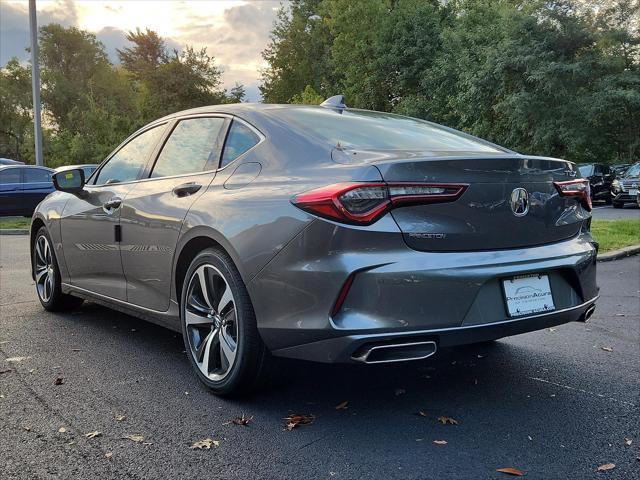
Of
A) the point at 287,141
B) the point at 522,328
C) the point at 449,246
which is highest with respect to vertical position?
the point at 287,141

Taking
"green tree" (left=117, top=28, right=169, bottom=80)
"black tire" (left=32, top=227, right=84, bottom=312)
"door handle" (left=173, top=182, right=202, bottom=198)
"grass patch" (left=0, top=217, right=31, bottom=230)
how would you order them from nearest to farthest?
"door handle" (left=173, top=182, right=202, bottom=198), "black tire" (left=32, top=227, right=84, bottom=312), "grass patch" (left=0, top=217, right=31, bottom=230), "green tree" (left=117, top=28, right=169, bottom=80)

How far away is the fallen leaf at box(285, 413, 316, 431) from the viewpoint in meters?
2.95

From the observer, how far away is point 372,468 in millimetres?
2516

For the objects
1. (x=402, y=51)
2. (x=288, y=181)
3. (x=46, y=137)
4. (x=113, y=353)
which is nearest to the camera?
(x=288, y=181)

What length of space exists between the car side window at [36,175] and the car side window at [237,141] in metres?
14.3

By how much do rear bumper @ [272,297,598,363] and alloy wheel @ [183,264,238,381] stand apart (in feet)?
1.27

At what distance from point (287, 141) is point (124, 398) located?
1.58 m

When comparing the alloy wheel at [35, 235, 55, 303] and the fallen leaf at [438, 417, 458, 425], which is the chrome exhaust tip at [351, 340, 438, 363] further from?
the alloy wheel at [35, 235, 55, 303]

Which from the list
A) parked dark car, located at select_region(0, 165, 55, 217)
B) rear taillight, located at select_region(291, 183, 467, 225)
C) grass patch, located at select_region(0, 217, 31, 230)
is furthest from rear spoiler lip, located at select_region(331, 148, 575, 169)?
parked dark car, located at select_region(0, 165, 55, 217)

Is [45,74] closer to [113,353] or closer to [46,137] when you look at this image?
[46,137]

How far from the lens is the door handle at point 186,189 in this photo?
355 cm

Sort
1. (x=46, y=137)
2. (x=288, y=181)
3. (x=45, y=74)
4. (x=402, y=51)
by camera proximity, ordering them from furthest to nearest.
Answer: (x=45, y=74)
(x=46, y=137)
(x=402, y=51)
(x=288, y=181)

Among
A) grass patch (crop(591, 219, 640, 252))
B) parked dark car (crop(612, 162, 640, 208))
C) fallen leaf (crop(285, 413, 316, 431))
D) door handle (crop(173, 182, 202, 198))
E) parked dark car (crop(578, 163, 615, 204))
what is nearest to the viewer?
fallen leaf (crop(285, 413, 316, 431))

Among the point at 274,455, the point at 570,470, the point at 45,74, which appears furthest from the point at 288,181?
the point at 45,74
